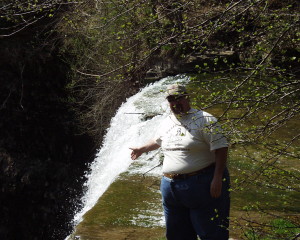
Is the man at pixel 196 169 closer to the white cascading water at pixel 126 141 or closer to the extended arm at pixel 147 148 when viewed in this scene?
the extended arm at pixel 147 148

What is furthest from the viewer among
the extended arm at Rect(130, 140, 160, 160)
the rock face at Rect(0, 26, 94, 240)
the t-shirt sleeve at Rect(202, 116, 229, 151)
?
the rock face at Rect(0, 26, 94, 240)

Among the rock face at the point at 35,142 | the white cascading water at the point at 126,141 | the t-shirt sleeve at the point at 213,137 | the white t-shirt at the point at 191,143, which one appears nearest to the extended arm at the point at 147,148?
the white t-shirt at the point at 191,143

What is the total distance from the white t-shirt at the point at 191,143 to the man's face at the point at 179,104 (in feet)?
0.15

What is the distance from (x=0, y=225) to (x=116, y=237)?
326 inches

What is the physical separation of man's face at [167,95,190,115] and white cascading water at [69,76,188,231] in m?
Result: 3.07

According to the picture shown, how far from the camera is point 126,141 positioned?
8.97 metres

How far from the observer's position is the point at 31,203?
12.1 meters

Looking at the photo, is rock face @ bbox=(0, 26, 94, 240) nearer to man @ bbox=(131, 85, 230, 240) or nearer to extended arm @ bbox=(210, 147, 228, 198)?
man @ bbox=(131, 85, 230, 240)

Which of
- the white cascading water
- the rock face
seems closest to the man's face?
the white cascading water

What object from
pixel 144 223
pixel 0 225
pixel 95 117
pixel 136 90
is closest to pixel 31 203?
pixel 0 225

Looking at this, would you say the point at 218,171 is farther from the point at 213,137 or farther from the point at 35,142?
the point at 35,142

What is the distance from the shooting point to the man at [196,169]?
10.6 ft

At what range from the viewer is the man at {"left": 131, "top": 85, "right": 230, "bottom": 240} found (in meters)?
3.22

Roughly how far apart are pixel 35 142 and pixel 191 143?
35.8 ft
